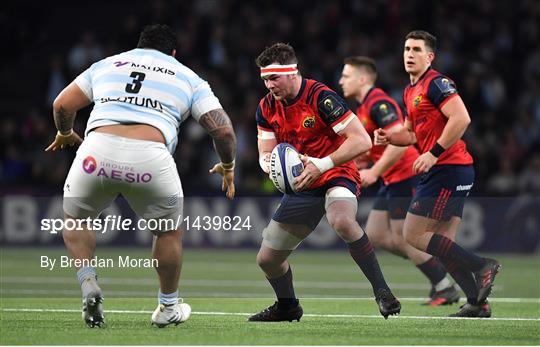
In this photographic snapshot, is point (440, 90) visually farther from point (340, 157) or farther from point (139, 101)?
point (139, 101)

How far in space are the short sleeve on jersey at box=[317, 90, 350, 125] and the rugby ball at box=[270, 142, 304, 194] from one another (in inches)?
14.8

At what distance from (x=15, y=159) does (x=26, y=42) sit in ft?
16.7

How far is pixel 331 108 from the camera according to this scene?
9195 mm

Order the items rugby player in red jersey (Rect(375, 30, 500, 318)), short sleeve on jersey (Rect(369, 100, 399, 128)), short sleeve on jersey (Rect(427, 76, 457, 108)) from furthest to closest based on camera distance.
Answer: short sleeve on jersey (Rect(369, 100, 399, 128))
short sleeve on jersey (Rect(427, 76, 457, 108))
rugby player in red jersey (Rect(375, 30, 500, 318))

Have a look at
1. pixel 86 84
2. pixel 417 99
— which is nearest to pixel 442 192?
pixel 417 99

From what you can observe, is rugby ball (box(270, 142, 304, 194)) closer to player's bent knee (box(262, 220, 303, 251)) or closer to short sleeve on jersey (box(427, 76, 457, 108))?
player's bent knee (box(262, 220, 303, 251))

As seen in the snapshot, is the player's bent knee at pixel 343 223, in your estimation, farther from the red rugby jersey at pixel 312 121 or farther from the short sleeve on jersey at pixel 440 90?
the short sleeve on jersey at pixel 440 90

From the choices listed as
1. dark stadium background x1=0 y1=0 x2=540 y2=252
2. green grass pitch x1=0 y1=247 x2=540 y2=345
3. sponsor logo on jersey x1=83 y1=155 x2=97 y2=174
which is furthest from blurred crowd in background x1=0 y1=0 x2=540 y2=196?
sponsor logo on jersey x1=83 y1=155 x2=97 y2=174

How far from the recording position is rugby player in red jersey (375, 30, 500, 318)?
9.97 meters

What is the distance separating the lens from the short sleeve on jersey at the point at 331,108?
9.19 meters

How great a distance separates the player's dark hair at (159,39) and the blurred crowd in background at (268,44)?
37.8 ft

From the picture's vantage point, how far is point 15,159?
20953mm

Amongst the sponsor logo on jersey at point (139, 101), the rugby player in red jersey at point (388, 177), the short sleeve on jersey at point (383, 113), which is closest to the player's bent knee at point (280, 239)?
the sponsor logo on jersey at point (139, 101)

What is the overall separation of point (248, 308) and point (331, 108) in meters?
2.50
